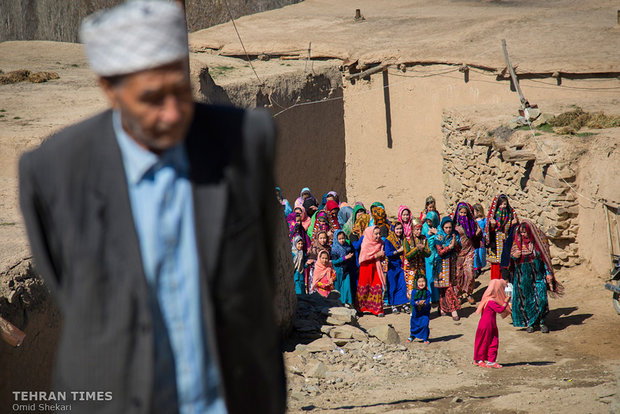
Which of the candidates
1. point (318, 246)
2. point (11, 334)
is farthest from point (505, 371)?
point (11, 334)

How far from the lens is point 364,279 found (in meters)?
9.34

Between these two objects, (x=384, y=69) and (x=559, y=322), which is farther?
(x=384, y=69)

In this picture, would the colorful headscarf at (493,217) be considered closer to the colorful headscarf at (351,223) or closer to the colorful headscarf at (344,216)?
the colorful headscarf at (351,223)

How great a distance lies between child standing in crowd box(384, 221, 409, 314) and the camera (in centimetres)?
939

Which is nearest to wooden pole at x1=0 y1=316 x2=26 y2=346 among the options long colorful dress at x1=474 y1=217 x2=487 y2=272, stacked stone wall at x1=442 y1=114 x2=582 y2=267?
long colorful dress at x1=474 y1=217 x2=487 y2=272

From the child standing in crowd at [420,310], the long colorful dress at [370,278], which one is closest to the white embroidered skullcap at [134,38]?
the child standing in crowd at [420,310]

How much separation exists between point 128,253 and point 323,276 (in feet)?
26.2

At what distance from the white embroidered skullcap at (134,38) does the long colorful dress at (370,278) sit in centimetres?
792

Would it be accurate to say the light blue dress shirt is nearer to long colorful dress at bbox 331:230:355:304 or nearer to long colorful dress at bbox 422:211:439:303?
long colorful dress at bbox 422:211:439:303

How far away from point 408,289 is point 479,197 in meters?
2.96

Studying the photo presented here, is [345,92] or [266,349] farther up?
[345,92]

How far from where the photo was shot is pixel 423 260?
8.91 meters

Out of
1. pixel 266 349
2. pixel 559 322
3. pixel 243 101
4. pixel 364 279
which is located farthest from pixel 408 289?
pixel 266 349

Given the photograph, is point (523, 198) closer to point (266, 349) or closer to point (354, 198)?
point (354, 198)
